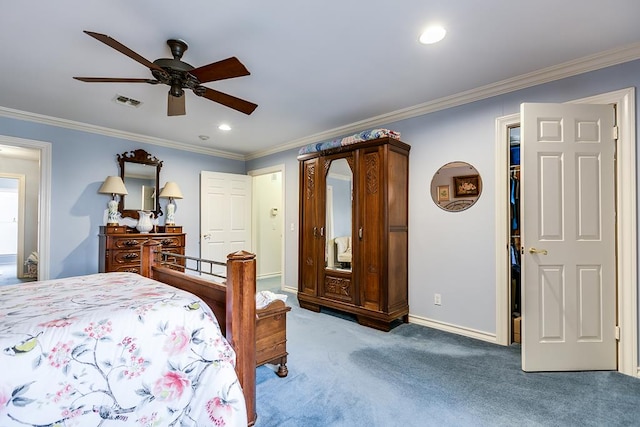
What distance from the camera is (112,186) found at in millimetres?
3967

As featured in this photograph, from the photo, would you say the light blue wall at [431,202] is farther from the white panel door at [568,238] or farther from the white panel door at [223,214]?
the white panel door at [223,214]

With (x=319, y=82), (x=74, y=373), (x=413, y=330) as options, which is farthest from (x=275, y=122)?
(x=74, y=373)

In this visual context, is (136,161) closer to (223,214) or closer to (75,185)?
(75,185)

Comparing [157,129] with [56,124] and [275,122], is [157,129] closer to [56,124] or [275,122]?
[56,124]

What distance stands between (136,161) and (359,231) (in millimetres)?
3406

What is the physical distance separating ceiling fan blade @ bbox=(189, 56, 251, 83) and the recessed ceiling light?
1.23 m

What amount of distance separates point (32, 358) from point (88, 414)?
0.28 metres

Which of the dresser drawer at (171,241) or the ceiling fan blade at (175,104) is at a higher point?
the ceiling fan blade at (175,104)

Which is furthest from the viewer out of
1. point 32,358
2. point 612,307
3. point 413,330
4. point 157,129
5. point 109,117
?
point 157,129

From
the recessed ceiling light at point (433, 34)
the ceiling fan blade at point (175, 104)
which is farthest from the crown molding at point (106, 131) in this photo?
the recessed ceiling light at point (433, 34)

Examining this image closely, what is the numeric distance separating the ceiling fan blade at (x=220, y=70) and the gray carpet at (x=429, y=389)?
2.13 meters

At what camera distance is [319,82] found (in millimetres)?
2770

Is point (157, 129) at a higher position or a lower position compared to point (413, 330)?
higher

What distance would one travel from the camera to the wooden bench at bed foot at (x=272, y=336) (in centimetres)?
209
